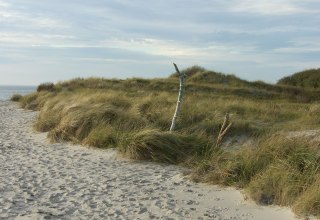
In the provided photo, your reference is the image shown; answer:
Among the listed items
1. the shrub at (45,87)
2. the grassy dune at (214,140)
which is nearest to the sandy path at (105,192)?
the grassy dune at (214,140)

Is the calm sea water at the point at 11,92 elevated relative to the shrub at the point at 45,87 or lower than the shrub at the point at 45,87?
lower

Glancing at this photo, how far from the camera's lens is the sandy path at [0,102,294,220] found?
231 inches

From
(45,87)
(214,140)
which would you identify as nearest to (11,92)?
(45,87)

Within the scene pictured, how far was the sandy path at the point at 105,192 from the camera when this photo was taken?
231 inches

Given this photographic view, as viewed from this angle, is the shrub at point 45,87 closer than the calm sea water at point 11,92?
Yes

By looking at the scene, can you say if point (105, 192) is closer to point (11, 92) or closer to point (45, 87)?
point (45, 87)

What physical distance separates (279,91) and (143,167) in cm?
2344

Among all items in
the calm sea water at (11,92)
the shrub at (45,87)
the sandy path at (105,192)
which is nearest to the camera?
the sandy path at (105,192)

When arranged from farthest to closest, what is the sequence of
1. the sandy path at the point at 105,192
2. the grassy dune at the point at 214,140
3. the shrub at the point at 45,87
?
the shrub at the point at 45,87 → the grassy dune at the point at 214,140 → the sandy path at the point at 105,192

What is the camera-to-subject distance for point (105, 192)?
691 centimetres

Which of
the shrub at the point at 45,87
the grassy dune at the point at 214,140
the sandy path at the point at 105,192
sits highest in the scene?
the shrub at the point at 45,87

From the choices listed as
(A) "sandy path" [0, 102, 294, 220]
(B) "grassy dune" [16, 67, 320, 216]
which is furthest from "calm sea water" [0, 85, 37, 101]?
(A) "sandy path" [0, 102, 294, 220]

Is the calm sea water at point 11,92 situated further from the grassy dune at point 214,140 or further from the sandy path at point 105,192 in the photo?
the sandy path at point 105,192

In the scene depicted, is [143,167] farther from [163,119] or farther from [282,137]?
[163,119]
